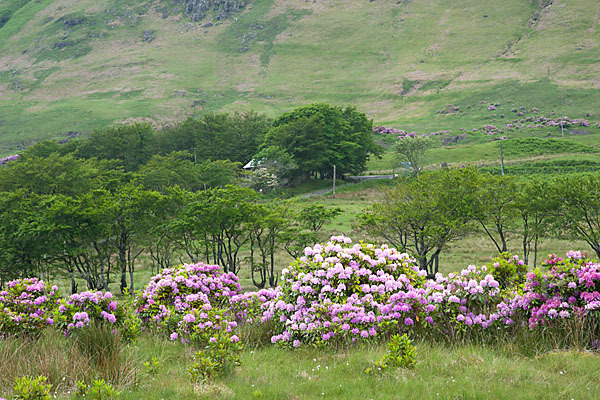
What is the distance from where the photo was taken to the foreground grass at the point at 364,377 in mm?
5285

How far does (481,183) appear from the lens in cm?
2797

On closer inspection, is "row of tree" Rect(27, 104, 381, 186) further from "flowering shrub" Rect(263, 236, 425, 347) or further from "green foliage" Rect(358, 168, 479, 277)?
"flowering shrub" Rect(263, 236, 425, 347)

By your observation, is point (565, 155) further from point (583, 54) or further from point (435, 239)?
point (583, 54)

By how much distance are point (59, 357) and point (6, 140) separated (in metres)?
135

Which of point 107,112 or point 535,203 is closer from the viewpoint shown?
point 535,203

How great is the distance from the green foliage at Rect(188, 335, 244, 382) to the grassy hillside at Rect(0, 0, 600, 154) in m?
104

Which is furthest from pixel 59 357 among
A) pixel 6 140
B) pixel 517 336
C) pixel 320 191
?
pixel 6 140

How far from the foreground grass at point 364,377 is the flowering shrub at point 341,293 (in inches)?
23.8

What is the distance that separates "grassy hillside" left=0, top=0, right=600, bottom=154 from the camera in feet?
398

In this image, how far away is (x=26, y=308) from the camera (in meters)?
7.77

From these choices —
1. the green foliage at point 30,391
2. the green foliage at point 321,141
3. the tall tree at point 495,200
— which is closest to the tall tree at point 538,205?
the tall tree at point 495,200

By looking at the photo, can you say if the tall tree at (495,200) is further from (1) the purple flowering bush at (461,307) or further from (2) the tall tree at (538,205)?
(1) the purple flowering bush at (461,307)

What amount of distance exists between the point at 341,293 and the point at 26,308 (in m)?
5.62

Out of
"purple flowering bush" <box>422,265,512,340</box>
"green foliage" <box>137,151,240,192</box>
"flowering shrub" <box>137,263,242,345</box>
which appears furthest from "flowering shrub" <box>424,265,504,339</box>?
"green foliage" <box>137,151,240,192</box>
